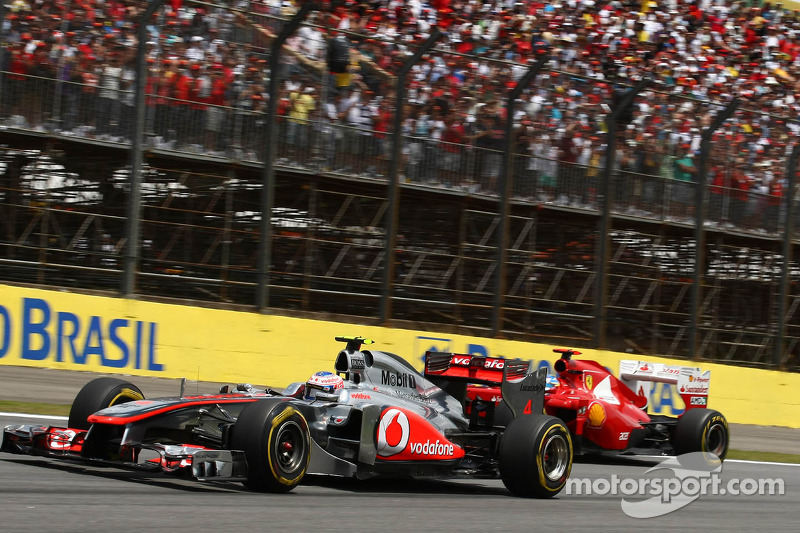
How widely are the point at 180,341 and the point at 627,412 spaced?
5771 millimetres

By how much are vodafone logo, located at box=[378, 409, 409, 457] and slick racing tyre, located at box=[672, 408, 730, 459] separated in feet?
16.3

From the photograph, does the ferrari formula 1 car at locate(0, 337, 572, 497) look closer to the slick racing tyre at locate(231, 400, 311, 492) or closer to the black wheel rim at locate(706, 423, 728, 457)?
the slick racing tyre at locate(231, 400, 311, 492)

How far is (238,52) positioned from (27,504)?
9.46 metres

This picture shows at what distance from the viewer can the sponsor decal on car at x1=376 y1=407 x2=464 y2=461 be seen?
7345 millimetres

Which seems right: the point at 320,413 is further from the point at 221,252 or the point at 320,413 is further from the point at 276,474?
the point at 221,252

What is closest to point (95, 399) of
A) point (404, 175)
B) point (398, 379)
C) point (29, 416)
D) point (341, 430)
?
point (341, 430)

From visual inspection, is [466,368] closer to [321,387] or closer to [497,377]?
[497,377]

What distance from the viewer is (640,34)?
2077 cm

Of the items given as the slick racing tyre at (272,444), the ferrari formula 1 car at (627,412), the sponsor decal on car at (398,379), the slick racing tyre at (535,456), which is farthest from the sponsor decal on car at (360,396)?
the ferrari formula 1 car at (627,412)

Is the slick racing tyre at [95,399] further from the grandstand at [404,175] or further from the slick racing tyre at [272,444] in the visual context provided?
the grandstand at [404,175]

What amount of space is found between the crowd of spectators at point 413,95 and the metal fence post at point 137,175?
11cm

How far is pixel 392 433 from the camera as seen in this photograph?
7395 mm

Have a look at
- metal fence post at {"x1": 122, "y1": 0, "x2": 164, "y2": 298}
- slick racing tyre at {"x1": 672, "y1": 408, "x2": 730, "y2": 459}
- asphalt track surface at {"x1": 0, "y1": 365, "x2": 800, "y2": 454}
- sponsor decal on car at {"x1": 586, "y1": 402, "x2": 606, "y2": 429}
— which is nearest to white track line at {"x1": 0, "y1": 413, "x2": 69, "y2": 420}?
asphalt track surface at {"x1": 0, "y1": 365, "x2": 800, "y2": 454}

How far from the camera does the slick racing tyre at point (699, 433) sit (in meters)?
11.4
